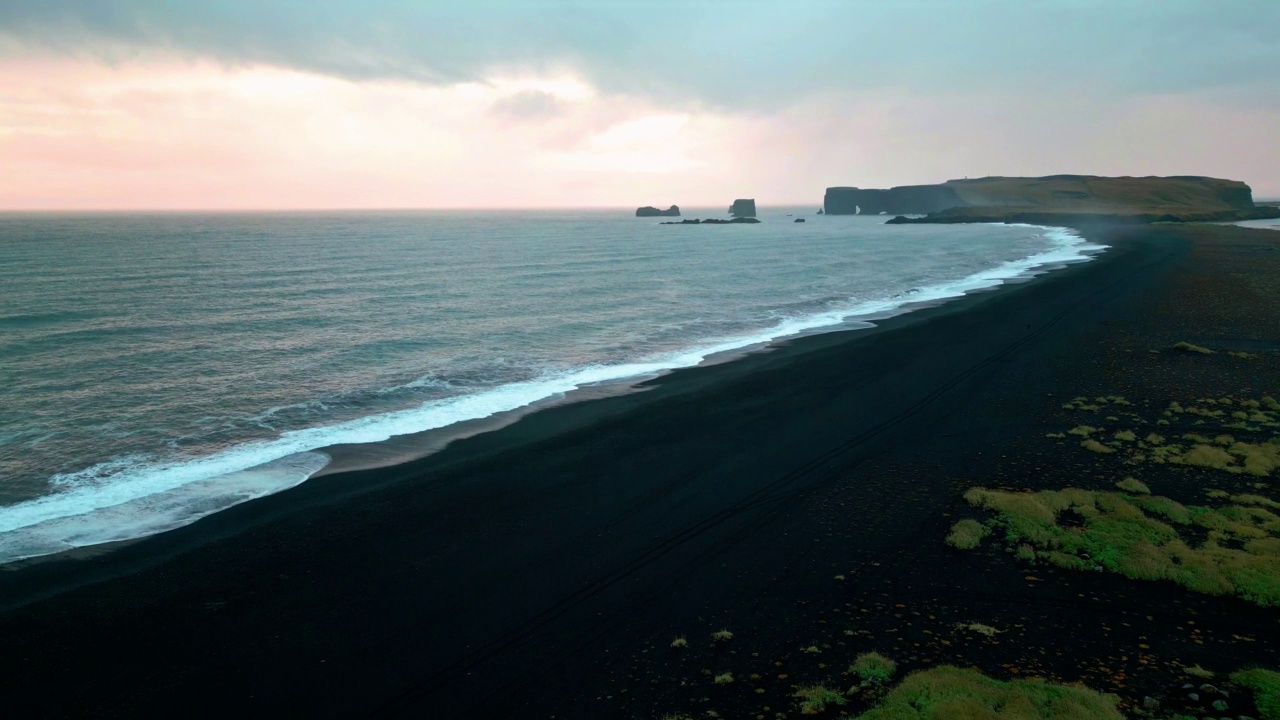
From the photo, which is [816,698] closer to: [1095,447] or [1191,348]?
[1095,447]

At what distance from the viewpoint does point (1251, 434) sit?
1975cm

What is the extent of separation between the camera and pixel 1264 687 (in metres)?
9.30

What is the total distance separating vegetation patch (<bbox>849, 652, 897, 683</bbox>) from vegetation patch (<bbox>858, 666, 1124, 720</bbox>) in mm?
338

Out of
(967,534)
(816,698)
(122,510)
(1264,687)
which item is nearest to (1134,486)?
(967,534)

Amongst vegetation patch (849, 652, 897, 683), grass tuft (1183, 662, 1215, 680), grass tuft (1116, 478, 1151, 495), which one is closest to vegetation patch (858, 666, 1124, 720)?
vegetation patch (849, 652, 897, 683)

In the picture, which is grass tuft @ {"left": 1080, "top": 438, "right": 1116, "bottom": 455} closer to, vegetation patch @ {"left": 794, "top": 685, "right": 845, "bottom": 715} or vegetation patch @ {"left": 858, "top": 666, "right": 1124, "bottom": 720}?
vegetation patch @ {"left": 858, "top": 666, "right": 1124, "bottom": 720}

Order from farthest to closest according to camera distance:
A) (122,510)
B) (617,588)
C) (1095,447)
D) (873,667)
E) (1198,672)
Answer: (1095,447) → (122,510) → (617,588) → (873,667) → (1198,672)

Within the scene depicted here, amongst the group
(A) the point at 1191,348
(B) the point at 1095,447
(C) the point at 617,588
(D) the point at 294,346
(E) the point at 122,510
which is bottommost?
(C) the point at 617,588

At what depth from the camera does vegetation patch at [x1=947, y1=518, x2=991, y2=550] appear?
46.1 feet

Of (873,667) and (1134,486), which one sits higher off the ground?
(1134,486)

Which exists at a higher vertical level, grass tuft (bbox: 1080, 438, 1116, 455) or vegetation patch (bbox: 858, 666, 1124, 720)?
vegetation patch (bbox: 858, 666, 1124, 720)

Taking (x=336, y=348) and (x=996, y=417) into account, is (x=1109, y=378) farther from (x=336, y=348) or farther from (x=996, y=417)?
(x=336, y=348)

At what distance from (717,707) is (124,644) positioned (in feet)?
33.1

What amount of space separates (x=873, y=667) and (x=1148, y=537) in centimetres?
787
